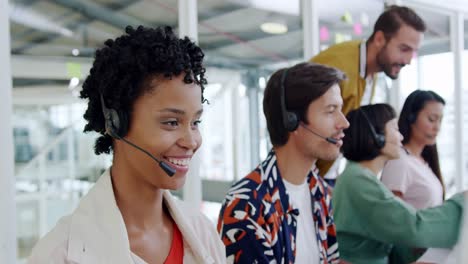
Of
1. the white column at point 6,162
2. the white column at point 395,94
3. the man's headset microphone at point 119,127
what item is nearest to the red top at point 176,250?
the man's headset microphone at point 119,127

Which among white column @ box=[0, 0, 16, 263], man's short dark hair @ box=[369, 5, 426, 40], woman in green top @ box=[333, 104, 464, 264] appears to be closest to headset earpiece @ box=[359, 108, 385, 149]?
woman in green top @ box=[333, 104, 464, 264]

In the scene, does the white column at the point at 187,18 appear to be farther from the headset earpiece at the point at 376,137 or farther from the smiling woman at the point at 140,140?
the smiling woman at the point at 140,140

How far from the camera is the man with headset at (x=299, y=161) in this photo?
150cm

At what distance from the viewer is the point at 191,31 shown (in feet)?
7.75

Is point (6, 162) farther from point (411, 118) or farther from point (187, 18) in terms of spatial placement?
point (411, 118)

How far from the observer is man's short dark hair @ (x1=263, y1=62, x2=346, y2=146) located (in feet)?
5.33

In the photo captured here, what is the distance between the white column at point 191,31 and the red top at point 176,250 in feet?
4.14

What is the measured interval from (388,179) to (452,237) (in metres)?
0.62

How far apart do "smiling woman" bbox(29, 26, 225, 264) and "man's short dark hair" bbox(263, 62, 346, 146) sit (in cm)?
63

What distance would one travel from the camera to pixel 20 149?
80.4 inches

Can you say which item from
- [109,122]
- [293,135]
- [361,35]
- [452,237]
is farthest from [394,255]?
[361,35]

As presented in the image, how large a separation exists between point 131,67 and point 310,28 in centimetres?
233

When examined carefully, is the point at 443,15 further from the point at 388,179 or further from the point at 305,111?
the point at 305,111

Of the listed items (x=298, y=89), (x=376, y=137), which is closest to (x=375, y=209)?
(x=376, y=137)
